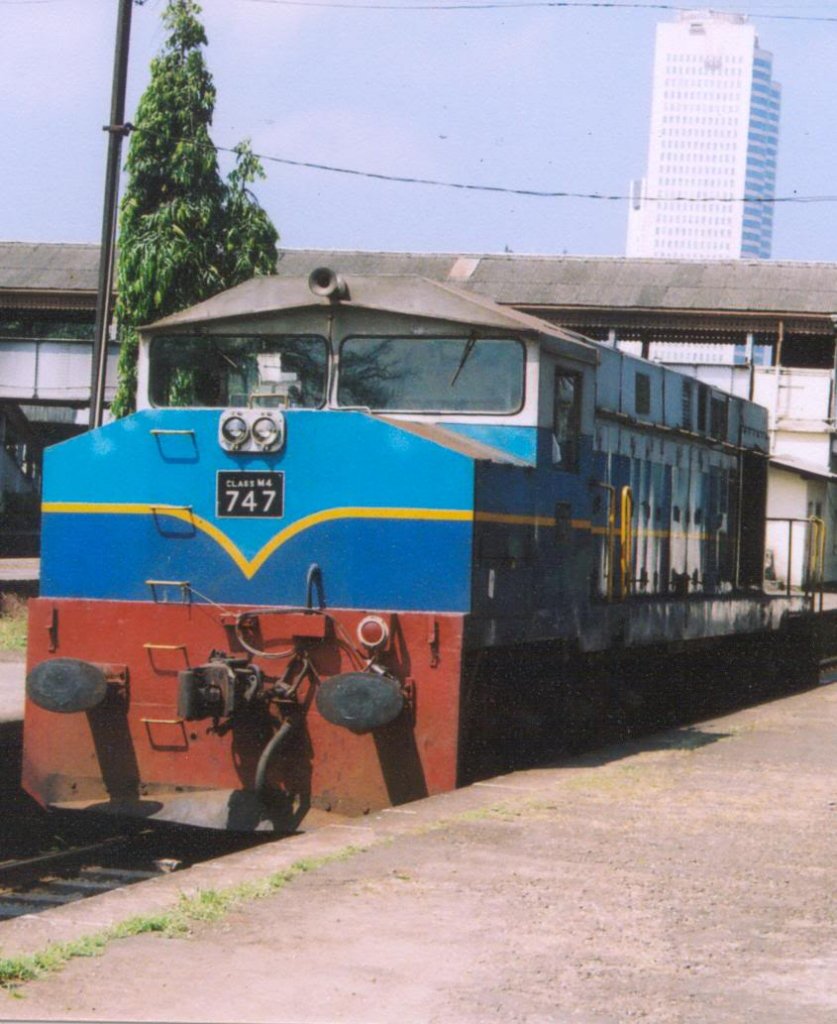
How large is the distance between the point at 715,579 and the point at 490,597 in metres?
6.04

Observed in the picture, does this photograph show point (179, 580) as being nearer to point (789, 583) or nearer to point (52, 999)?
point (52, 999)

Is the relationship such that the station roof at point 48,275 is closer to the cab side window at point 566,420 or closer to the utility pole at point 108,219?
the utility pole at point 108,219

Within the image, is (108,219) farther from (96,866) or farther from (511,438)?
(96,866)

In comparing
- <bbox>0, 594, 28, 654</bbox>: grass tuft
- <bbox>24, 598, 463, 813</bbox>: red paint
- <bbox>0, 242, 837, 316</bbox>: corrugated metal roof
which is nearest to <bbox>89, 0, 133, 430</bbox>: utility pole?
<bbox>0, 594, 28, 654</bbox>: grass tuft

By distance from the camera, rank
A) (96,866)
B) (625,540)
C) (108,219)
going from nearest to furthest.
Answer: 1. (96,866)
2. (625,540)
3. (108,219)

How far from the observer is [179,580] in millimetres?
8688

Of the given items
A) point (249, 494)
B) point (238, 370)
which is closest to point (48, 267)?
point (238, 370)

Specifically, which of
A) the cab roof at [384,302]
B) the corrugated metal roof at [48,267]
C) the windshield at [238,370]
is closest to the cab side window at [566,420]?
the cab roof at [384,302]

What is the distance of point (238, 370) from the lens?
9.43 m

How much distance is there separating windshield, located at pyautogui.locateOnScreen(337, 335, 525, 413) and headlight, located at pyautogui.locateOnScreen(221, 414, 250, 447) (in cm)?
77

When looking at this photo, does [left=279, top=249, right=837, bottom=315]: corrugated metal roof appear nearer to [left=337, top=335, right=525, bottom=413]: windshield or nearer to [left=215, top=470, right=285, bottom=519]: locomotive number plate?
[left=337, top=335, right=525, bottom=413]: windshield

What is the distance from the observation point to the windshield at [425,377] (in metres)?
9.05

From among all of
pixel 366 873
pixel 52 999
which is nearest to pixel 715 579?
pixel 366 873

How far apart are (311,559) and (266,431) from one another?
0.69m
